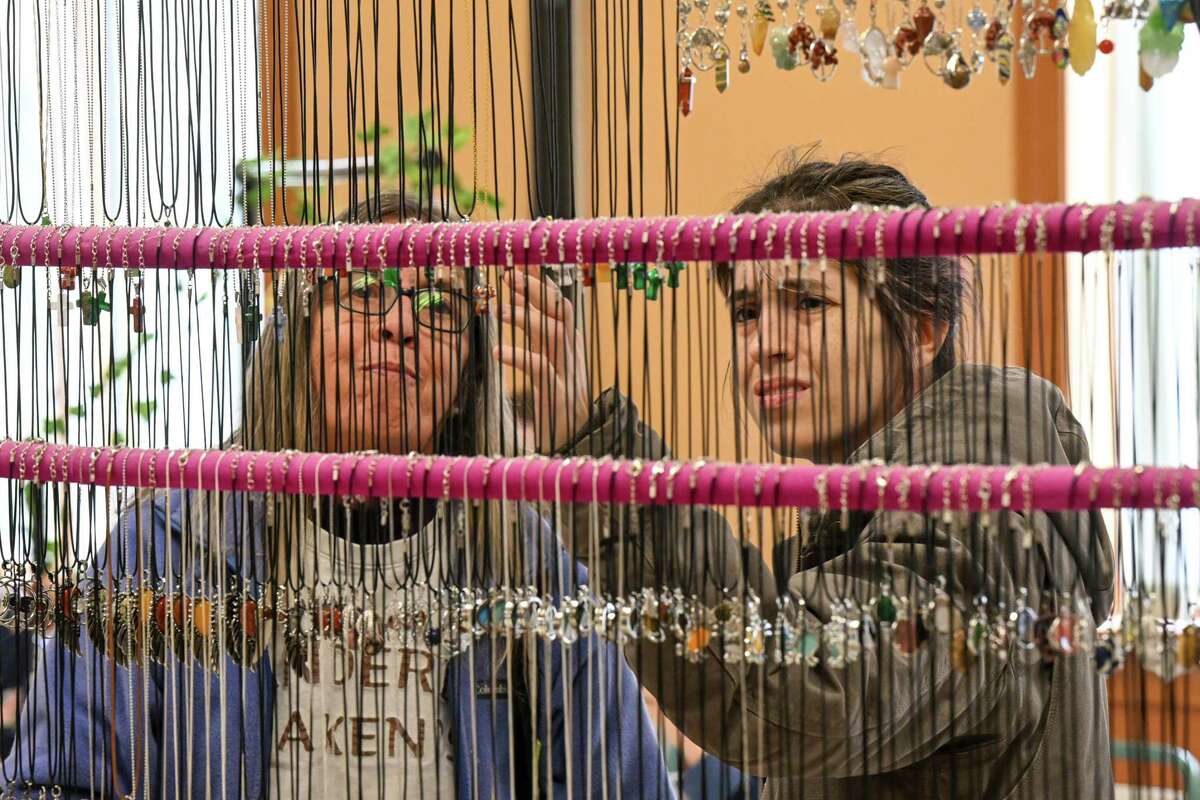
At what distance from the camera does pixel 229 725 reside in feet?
3.92

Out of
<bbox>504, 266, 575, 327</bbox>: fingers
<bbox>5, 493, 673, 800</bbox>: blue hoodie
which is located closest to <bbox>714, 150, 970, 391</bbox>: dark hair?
<bbox>504, 266, 575, 327</bbox>: fingers

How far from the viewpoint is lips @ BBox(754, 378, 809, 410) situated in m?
1.01

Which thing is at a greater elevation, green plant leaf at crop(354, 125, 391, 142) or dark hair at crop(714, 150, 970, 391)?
green plant leaf at crop(354, 125, 391, 142)

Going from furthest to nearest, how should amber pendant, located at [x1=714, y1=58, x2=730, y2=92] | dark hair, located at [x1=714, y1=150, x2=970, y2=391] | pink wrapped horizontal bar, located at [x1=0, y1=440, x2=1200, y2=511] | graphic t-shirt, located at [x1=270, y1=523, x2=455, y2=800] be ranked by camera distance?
dark hair, located at [x1=714, y1=150, x2=970, y2=391] → graphic t-shirt, located at [x1=270, y1=523, x2=455, y2=800] → amber pendant, located at [x1=714, y1=58, x2=730, y2=92] → pink wrapped horizontal bar, located at [x1=0, y1=440, x2=1200, y2=511]

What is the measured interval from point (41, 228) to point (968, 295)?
80 cm

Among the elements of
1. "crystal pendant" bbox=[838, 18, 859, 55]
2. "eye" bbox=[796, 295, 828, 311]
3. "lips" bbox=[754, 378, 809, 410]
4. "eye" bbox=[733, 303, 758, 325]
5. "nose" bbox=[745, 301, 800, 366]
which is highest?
"crystal pendant" bbox=[838, 18, 859, 55]

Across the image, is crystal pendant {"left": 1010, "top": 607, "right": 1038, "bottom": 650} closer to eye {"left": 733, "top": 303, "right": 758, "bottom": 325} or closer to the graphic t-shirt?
eye {"left": 733, "top": 303, "right": 758, "bottom": 325}

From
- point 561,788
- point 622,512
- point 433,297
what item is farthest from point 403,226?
point 561,788

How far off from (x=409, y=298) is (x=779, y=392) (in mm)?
292

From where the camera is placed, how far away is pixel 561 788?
127cm

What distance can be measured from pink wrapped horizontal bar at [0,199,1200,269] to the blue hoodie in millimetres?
201

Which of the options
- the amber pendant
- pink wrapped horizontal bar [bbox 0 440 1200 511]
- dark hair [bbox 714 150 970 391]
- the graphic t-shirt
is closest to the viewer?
pink wrapped horizontal bar [bbox 0 440 1200 511]

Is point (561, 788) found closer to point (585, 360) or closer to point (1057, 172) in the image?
point (585, 360)

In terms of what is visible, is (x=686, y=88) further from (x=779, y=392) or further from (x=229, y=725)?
(x=229, y=725)
